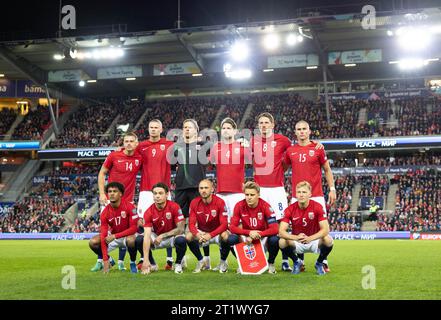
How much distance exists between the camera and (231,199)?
9047 millimetres

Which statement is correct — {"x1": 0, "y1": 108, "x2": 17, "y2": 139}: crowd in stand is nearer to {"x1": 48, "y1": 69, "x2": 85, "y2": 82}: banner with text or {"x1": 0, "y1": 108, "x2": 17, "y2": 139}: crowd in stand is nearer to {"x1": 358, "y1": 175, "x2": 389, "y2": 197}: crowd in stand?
{"x1": 48, "y1": 69, "x2": 85, "y2": 82}: banner with text

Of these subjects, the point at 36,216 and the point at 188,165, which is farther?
the point at 36,216

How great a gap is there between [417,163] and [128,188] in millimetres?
26391

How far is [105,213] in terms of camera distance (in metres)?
8.65

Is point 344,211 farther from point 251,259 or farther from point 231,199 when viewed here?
point 251,259

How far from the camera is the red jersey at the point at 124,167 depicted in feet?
30.9

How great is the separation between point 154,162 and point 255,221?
221 centimetres

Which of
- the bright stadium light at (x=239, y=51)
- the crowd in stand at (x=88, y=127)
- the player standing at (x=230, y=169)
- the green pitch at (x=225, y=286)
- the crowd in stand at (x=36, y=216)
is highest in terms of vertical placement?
the bright stadium light at (x=239, y=51)

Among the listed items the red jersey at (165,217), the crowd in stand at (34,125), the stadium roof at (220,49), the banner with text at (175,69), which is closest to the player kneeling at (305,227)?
the red jersey at (165,217)

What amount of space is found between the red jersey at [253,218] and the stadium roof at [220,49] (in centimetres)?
2140

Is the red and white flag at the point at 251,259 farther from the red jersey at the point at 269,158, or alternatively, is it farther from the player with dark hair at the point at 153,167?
the player with dark hair at the point at 153,167

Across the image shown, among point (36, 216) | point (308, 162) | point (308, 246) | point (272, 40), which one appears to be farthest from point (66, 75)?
point (308, 246)
